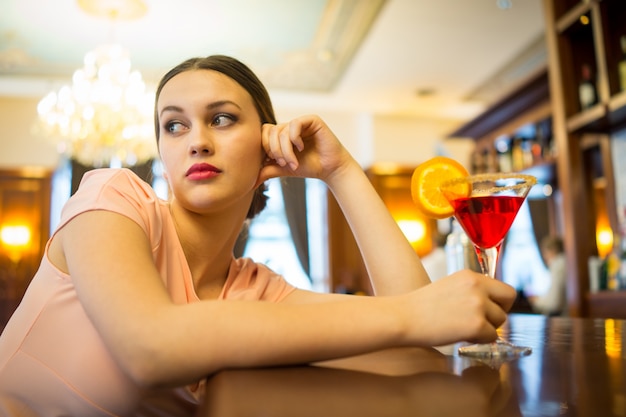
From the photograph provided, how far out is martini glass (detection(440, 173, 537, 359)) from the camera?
2.97 ft

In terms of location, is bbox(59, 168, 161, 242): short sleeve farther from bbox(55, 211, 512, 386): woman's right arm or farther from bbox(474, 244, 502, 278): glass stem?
bbox(474, 244, 502, 278): glass stem

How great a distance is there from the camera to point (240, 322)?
0.60 m

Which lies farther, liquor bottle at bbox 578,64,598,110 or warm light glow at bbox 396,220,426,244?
warm light glow at bbox 396,220,426,244

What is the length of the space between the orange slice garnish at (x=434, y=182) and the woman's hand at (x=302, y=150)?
0.24 meters

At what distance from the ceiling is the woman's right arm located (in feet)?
13.9

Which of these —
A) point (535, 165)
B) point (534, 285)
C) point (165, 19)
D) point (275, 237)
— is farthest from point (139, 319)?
point (275, 237)

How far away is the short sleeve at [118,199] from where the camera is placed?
2.60 feet

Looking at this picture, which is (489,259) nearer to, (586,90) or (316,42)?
(586,90)

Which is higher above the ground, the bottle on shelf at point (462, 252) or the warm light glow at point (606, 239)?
the warm light glow at point (606, 239)

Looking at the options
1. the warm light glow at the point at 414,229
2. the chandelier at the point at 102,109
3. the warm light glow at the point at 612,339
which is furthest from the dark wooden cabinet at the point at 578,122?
the warm light glow at the point at 414,229

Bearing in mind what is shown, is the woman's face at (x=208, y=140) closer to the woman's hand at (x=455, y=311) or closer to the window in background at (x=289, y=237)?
the woman's hand at (x=455, y=311)

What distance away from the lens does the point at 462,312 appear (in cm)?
65

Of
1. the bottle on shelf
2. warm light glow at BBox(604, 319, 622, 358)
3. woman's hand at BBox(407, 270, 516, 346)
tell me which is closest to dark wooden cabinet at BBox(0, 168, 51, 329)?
the bottle on shelf

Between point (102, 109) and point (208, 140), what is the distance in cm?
413
